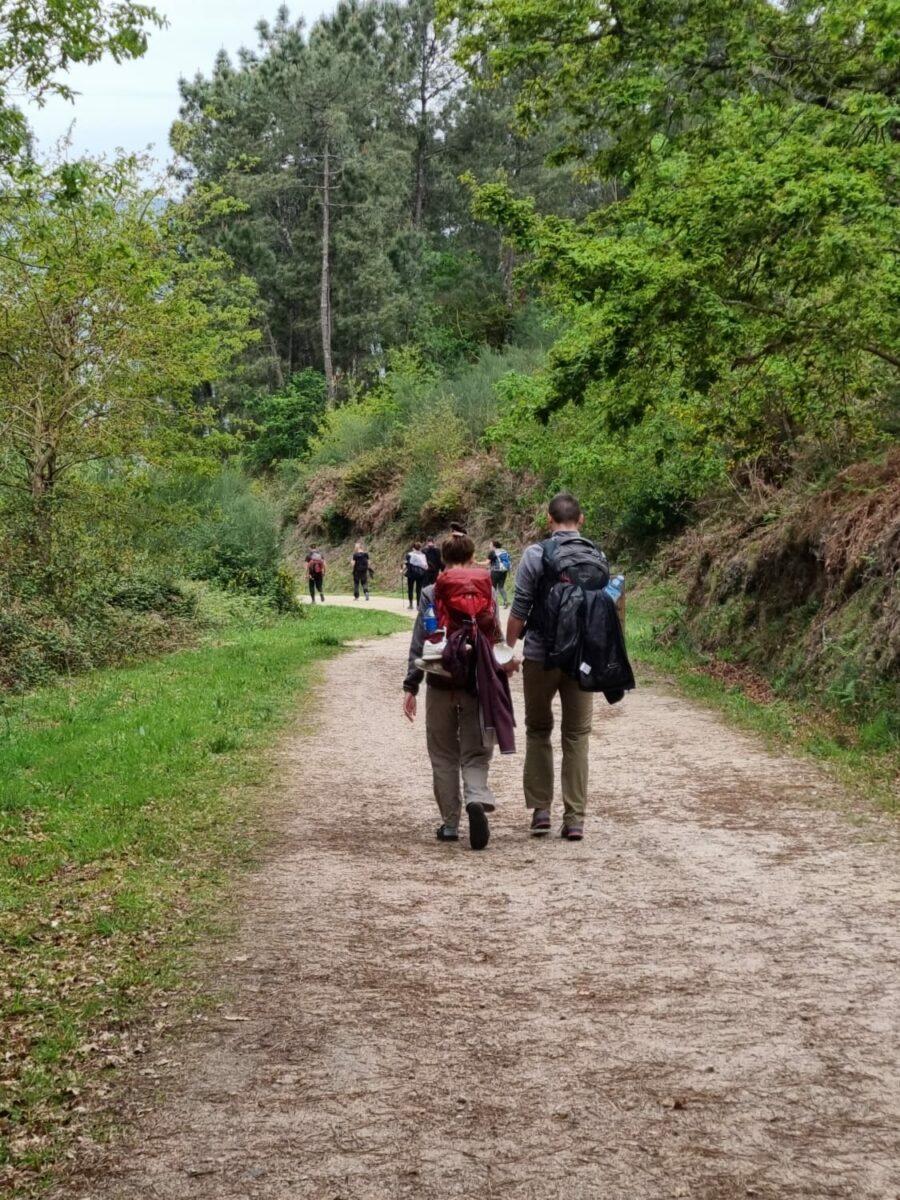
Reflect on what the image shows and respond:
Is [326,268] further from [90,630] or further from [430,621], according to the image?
[430,621]

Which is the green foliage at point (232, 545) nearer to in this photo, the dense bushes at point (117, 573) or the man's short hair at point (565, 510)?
the dense bushes at point (117, 573)

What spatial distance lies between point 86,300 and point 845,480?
41.3 ft

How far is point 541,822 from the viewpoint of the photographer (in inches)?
282

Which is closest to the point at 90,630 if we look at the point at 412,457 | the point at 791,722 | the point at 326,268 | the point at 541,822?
the point at 791,722

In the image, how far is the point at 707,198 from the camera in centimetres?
1000

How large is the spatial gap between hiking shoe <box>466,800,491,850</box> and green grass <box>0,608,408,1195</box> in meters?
1.40

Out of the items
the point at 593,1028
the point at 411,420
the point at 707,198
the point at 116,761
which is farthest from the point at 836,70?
the point at 411,420

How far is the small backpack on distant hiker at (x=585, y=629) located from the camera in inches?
265

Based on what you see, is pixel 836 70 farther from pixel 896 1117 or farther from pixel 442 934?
pixel 896 1117

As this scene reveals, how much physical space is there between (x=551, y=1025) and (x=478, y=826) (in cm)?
270

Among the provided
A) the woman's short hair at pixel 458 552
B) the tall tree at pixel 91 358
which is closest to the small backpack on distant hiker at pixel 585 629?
the woman's short hair at pixel 458 552

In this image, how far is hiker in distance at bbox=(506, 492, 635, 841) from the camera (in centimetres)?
675

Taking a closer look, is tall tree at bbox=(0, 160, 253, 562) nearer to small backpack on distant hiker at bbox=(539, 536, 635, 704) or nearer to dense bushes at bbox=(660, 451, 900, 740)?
dense bushes at bbox=(660, 451, 900, 740)

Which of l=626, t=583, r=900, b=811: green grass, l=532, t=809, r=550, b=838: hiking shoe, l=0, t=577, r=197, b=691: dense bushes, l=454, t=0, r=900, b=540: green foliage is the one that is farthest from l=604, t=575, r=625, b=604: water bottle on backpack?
l=0, t=577, r=197, b=691: dense bushes
